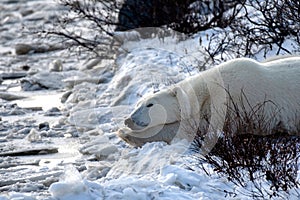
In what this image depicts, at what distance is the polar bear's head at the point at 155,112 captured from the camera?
688 centimetres

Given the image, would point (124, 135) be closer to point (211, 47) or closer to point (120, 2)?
point (211, 47)

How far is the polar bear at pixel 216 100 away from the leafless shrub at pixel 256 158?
1.73 feet

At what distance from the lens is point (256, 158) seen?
18.0ft

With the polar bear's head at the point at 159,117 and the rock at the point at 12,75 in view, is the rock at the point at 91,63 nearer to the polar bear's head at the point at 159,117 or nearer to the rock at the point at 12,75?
the rock at the point at 12,75

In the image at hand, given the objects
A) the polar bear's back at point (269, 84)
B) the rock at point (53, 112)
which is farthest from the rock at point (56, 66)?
the polar bear's back at point (269, 84)

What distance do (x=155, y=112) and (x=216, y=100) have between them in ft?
1.92

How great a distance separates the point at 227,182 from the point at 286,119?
1445mm

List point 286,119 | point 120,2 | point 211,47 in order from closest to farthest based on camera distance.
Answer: point 286,119 → point 211,47 → point 120,2

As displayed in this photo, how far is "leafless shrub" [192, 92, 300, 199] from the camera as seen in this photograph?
5.21 metres

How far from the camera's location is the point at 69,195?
502cm

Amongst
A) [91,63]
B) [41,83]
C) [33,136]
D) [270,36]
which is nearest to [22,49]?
[91,63]

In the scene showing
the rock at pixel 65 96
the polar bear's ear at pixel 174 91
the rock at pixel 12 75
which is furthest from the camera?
the rock at pixel 12 75

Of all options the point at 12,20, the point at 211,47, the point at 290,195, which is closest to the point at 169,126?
the point at 290,195

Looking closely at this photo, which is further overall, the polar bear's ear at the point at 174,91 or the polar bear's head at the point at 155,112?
the polar bear's ear at the point at 174,91
